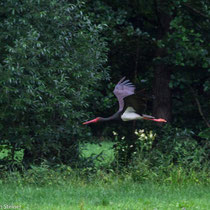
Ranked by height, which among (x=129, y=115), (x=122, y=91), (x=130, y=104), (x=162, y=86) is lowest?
(x=129, y=115)

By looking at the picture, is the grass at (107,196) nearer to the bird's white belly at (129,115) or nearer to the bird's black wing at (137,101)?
the bird's white belly at (129,115)

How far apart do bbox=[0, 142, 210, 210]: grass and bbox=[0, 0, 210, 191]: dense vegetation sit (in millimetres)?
438

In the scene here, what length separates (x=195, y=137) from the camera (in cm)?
1334

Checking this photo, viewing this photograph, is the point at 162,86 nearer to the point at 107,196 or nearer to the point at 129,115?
the point at 129,115

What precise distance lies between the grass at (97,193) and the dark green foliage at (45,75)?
3.54ft

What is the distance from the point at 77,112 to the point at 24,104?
4.30 feet

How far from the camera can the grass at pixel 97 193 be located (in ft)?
25.4

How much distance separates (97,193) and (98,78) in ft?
11.2

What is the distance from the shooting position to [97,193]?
8.88 metres

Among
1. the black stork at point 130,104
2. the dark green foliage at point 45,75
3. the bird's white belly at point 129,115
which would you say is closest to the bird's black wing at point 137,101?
the black stork at point 130,104

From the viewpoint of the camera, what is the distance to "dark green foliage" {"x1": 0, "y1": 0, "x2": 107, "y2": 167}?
34.0 feet

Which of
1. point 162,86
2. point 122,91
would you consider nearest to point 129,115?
point 122,91

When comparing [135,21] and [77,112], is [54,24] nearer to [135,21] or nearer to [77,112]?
[77,112]

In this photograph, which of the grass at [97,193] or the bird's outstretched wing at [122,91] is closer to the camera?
the grass at [97,193]
